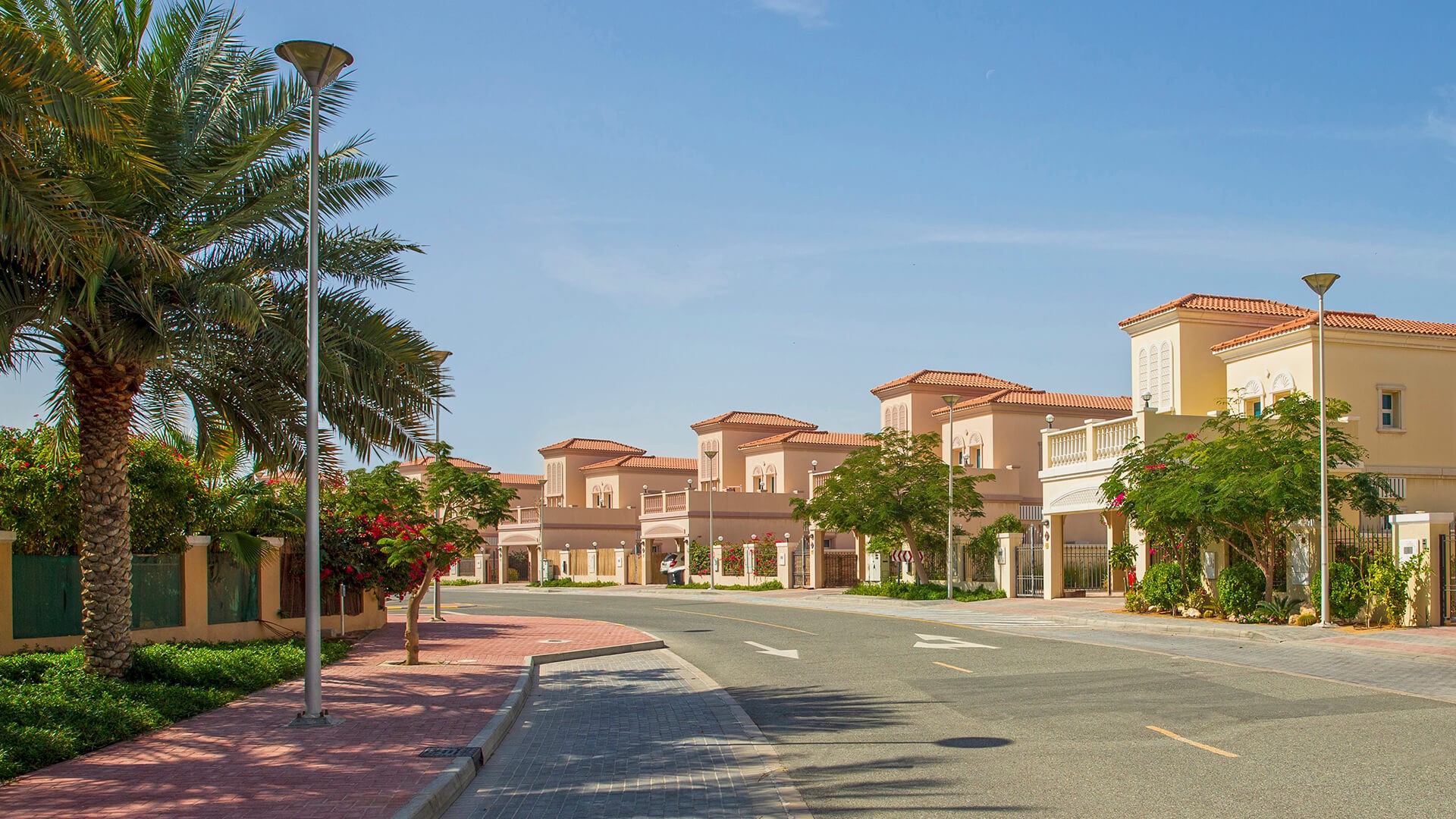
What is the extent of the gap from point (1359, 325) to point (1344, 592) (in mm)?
10544

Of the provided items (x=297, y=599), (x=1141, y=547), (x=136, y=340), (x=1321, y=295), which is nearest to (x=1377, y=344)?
(x=1141, y=547)

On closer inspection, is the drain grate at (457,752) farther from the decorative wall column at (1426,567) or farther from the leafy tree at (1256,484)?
the decorative wall column at (1426,567)

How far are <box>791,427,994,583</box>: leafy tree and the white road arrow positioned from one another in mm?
17583

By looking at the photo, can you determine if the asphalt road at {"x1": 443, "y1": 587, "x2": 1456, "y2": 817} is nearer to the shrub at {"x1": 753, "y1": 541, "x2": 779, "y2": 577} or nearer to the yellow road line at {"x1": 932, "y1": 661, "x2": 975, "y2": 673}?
the yellow road line at {"x1": 932, "y1": 661, "x2": 975, "y2": 673}

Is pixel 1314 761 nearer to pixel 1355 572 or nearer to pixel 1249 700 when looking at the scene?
pixel 1249 700

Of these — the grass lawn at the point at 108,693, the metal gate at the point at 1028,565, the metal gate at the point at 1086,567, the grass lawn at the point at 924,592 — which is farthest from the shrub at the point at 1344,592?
the grass lawn at the point at 108,693

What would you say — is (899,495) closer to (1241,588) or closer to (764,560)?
(764,560)

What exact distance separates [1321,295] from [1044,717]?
601 inches

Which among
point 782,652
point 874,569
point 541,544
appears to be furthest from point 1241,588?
point 541,544

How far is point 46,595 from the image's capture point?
54.4 ft

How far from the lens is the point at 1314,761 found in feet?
31.9

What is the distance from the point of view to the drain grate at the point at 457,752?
1036 cm

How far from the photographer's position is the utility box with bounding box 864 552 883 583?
156 ft

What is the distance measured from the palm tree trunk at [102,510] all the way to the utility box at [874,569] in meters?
35.1
